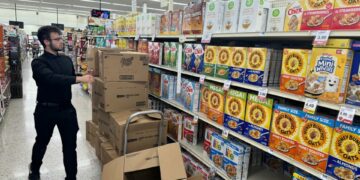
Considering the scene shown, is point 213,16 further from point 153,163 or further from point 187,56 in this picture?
point 153,163

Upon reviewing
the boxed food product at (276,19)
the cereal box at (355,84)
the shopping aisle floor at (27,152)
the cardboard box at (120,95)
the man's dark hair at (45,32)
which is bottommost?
the shopping aisle floor at (27,152)

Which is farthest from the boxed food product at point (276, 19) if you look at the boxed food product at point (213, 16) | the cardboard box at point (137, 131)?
the cardboard box at point (137, 131)

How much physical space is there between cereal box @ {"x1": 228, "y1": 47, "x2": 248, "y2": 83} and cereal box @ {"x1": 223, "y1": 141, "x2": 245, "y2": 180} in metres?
0.55

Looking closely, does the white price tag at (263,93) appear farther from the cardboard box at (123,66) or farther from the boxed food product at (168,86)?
the cardboard box at (123,66)

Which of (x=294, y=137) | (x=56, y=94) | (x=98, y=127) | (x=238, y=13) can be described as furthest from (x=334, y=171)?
(x=98, y=127)

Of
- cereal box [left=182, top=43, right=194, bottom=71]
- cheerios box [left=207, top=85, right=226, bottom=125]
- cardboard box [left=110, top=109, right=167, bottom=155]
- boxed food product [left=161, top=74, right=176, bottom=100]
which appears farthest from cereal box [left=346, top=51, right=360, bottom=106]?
boxed food product [left=161, top=74, right=176, bottom=100]

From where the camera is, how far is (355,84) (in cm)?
134

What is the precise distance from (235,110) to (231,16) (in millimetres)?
760

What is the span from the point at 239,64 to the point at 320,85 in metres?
0.67

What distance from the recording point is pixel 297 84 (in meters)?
1.59

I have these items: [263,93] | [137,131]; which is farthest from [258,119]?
[137,131]

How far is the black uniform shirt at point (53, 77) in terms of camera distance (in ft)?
7.91

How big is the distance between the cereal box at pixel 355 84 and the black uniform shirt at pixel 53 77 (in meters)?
2.23

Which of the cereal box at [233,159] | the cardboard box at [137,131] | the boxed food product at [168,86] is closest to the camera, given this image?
the cereal box at [233,159]
